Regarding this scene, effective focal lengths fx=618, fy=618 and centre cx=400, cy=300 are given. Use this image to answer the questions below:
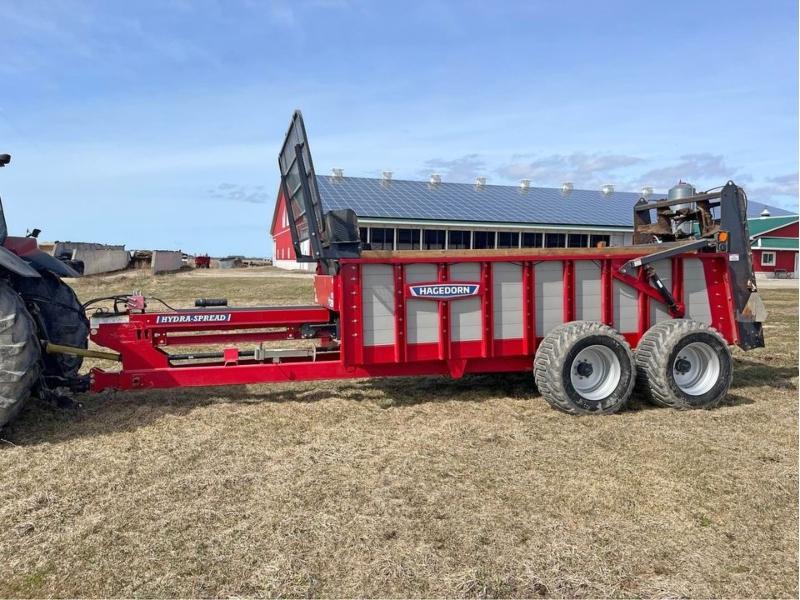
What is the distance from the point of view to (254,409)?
18.5ft

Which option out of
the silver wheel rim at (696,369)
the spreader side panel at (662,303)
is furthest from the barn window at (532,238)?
the silver wheel rim at (696,369)

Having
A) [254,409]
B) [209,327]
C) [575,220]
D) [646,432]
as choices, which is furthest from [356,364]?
[575,220]

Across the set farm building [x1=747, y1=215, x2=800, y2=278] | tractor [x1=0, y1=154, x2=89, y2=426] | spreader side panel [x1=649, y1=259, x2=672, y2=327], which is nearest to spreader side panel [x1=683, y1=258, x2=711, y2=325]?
spreader side panel [x1=649, y1=259, x2=672, y2=327]

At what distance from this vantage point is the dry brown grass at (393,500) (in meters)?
2.90

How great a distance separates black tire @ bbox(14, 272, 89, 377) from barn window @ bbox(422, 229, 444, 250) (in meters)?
22.2

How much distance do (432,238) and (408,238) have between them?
3.91 feet

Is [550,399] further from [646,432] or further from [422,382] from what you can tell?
[422,382]

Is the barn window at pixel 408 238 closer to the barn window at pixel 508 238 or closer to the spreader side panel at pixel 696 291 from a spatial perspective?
the barn window at pixel 508 238

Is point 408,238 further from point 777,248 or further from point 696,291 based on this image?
point 777,248

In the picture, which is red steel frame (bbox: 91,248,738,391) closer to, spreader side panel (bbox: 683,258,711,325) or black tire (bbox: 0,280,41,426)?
spreader side panel (bbox: 683,258,711,325)

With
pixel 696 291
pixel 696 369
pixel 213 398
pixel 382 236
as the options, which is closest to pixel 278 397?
pixel 213 398

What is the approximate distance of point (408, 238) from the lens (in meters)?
27.2

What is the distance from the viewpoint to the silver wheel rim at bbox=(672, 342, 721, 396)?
5934 millimetres

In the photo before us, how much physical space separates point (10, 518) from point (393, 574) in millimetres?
2178
